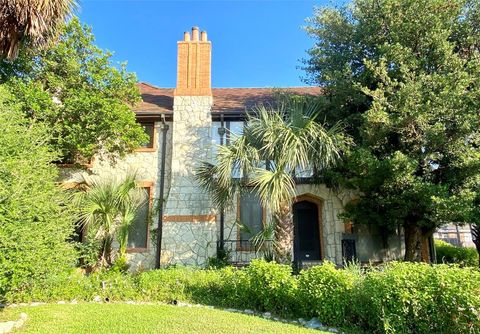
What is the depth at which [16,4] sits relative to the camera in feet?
24.9

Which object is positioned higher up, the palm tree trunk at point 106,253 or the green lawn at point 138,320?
the palm tree trunk at point 106,253

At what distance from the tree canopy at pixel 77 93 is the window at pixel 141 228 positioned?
2.13 metres

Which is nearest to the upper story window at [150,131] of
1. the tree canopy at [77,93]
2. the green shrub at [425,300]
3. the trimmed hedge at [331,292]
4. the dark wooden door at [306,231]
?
the tree canopy at [77,93]

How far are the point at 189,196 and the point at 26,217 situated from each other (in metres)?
6.42

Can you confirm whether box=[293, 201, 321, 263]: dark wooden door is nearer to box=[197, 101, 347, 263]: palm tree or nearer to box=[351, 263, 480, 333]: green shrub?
box=[197, 101, 347, 263]: palm tree

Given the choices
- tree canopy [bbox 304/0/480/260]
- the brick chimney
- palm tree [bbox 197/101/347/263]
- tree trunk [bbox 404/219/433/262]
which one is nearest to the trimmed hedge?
palm tree [bbox 197/101/347/263]

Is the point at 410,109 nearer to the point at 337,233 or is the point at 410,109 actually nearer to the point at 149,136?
the point at 337,233

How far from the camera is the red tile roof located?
1356 cm

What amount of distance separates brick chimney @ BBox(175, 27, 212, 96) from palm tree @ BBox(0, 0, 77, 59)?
5072 mm

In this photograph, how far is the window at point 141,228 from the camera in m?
12.3

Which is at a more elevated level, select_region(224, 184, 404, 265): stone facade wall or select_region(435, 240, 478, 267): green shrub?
select_region(224, 184, 404, 265): stone facade wall

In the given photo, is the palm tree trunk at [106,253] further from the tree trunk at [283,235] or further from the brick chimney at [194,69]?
the brick chimney at [194,69]

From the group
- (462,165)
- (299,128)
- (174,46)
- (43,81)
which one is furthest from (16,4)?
(462,165)

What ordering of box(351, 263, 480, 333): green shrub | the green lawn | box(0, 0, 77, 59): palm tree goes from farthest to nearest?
box(0, 0, 77, 59): palm tree
the green lawn
box(351, 263, 480, 333): green shrub
